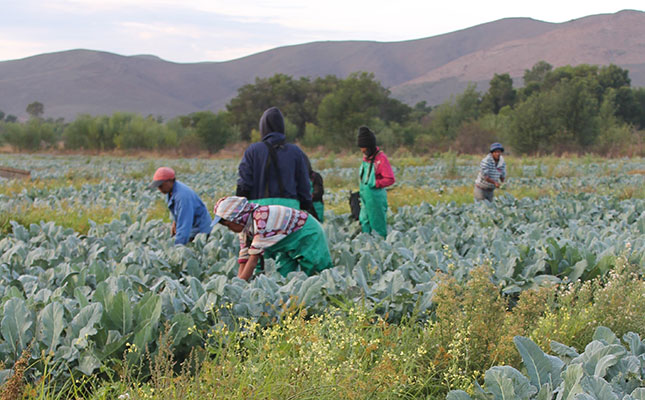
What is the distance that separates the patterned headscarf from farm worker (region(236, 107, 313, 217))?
26.5 inches

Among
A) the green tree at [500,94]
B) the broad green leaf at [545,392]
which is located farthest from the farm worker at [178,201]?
the green tree at [500,94]

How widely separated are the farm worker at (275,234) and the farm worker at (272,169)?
0.48m

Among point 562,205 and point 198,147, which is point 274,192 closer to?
point 562,205

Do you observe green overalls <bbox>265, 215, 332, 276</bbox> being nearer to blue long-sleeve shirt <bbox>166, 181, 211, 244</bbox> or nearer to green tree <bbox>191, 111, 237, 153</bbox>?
blue long-sleeve shirt <bbox>166, 181, 211, 244</bbox>

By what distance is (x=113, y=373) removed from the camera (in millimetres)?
3125

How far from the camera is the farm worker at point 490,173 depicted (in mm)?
10055

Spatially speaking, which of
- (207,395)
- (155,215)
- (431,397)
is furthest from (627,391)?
(155,215)

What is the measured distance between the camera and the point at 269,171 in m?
5.21

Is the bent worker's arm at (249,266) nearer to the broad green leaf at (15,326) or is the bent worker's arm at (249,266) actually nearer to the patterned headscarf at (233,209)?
the patterned headscarf at (233,209)

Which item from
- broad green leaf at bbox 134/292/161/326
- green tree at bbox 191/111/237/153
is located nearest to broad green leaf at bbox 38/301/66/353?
broad green leaf at bbox 134/292/161/326

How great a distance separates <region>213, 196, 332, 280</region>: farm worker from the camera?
4.48m

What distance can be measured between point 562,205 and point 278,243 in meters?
6.62

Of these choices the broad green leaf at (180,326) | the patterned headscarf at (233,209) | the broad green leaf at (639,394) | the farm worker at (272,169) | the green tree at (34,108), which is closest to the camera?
the broad green leaf at (639,394)

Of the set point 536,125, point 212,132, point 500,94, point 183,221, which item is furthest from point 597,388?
point 500,94
